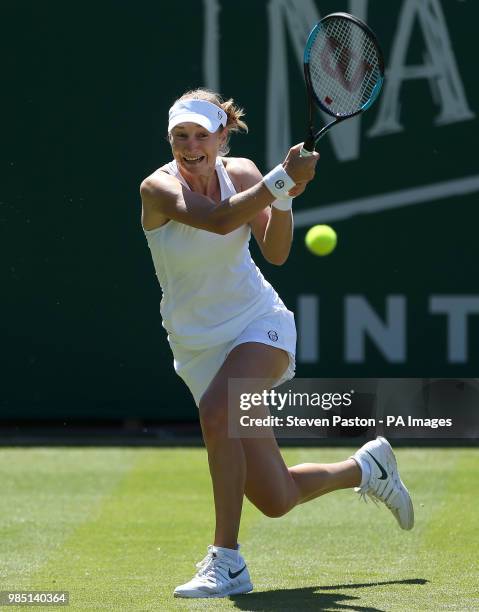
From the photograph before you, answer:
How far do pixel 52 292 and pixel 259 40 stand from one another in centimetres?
170

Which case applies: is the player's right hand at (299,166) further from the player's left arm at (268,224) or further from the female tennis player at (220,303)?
the player's left arm at (268,224)

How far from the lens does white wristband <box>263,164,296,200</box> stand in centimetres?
367

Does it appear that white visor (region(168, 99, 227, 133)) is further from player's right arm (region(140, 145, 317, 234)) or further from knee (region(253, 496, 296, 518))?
knee (region(253, 496, 296, 518))

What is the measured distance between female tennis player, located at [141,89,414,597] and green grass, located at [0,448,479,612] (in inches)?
10.0

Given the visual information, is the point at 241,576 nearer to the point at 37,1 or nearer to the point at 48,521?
the point at 48,521

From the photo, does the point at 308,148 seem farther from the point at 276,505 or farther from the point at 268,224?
the point at 276,505

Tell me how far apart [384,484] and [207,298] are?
2.99 ft

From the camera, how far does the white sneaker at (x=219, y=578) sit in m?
3.75

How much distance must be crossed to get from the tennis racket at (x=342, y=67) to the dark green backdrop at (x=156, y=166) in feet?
8.45

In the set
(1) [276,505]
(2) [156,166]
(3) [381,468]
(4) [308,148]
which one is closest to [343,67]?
(4) [308,148]

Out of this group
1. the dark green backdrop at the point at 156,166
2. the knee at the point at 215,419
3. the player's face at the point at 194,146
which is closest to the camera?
the knee at the point at 215,419

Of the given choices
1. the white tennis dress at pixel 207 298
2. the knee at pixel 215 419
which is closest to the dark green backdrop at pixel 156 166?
the white tennis dress at pixel 207 298

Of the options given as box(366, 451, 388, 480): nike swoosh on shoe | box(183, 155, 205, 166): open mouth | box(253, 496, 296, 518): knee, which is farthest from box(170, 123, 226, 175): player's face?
box(366, 451, 388, 480): nike swoosh on shoe

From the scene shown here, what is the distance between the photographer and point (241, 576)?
151 inches
